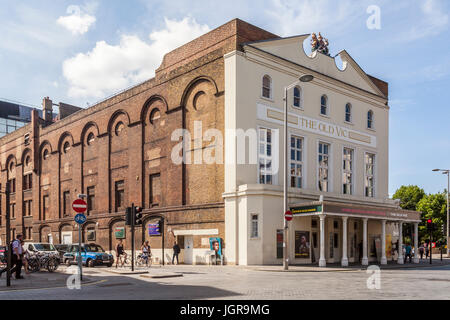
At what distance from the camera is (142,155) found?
3647 cm

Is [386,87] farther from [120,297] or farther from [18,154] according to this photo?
[18,154]

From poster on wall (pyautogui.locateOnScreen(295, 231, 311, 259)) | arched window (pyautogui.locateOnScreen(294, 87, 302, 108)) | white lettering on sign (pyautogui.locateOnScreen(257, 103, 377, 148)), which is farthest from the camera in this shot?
arched window (pyautogui.locateOnScreen(294, 87, 302, 108))

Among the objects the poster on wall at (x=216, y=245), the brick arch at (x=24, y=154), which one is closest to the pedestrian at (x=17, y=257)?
the poster on wall at (x=216, y=245)

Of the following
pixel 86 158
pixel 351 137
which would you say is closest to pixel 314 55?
pixel 351 137

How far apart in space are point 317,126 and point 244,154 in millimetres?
7414

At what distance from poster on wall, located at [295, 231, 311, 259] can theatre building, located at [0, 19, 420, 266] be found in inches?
3.9

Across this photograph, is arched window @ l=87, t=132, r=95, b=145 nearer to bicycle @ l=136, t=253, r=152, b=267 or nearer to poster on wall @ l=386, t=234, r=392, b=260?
bicycle @ l=136, t=253, r=152, b=267

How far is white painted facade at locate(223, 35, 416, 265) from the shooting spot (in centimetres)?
2802

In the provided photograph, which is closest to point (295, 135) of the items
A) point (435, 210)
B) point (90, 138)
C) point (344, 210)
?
point (344, 210)

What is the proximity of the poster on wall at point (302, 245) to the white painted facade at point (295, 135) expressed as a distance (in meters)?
0.33

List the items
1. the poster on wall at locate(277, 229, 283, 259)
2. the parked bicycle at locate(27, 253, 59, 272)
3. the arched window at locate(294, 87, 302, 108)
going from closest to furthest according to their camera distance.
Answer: the parked bicycle at locate(27, 253, 59, 272), the poster on wall at locate(277, 229, 283, 259), the arched window at locate(294, 87, 302, 108)

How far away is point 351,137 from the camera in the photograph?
1436 inches

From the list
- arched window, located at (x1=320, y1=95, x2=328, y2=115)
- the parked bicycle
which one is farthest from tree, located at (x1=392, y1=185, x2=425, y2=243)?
the parked bicycle

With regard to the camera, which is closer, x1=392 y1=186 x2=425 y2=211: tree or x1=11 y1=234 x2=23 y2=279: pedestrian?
x1=11 y1=234 x2=23 y2=279: pedestrian
